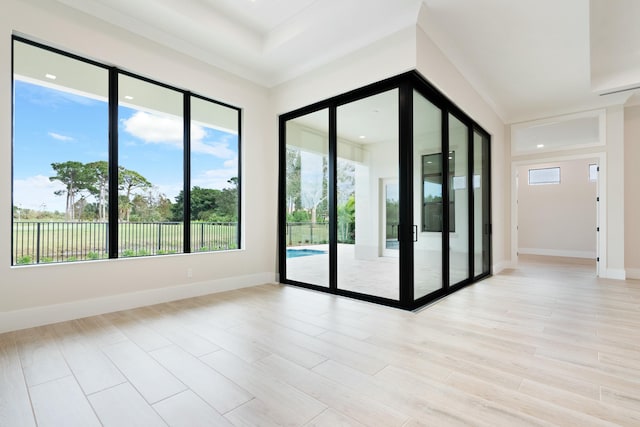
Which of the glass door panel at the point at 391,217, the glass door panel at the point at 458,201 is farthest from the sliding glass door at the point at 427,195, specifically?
the glass door panel at the point at 458,201

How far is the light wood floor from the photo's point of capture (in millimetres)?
1671

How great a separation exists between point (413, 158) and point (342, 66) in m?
1.63

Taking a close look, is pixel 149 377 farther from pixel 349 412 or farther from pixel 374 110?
pixel 374 110

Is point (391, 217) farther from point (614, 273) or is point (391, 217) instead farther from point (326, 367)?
point (614, 273)

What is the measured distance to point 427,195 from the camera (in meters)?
4.17

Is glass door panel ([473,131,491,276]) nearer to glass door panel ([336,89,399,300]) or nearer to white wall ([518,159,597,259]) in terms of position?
glass door panel ([336,89,399,300])

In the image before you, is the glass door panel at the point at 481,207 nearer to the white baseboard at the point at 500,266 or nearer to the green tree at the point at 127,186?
the white baseboard at the point at 500,266

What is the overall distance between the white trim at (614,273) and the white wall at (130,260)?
642cm

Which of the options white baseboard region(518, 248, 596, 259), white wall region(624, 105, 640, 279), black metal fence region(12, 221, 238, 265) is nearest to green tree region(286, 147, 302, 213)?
black metal fence region(12, 221, 238, 265)

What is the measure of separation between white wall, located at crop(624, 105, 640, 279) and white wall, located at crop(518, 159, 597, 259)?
3.28 metres

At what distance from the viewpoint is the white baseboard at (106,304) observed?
9.51 ft

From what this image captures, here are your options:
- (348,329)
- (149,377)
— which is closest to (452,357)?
(348,329)

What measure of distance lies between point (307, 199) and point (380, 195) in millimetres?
1298

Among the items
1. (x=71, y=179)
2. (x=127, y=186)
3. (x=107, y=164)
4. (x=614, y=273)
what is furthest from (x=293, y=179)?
(x=614, y=273)
